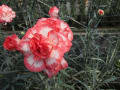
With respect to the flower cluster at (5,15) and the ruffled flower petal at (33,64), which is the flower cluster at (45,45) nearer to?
the ruffled flower petal at (33,64)

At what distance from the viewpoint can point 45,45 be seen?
439 mm

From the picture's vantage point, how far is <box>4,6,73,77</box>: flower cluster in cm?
45

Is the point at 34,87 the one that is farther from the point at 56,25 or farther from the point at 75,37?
the point at 75,37

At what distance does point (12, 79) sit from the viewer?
1.09 m

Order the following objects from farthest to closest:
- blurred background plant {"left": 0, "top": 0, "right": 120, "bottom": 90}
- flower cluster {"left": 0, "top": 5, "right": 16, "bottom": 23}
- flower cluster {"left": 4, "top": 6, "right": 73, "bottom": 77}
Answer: flower cluster {"left": 0, "top": 5, "right": 16, "bottom": 23} < blurred background plant {"left": 0, "top": 0, "right": 120, "bottom": 90} < flower cluster {"left": 4, "top": 6, "right": 73, "bottom": 77}

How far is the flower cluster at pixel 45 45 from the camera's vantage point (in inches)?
17.7

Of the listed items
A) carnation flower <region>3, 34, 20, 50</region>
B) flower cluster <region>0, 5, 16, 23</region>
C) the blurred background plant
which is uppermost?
flower cluster <region>0, 5, 16, 23</region>

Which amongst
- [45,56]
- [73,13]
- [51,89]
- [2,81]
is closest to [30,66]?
[45,56]

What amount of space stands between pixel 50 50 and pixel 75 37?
1.44 meters

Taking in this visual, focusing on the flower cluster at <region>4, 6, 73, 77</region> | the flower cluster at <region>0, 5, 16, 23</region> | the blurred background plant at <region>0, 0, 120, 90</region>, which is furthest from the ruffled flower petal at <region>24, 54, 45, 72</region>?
the flower cluster at <region>0, 5, 16, 23</region>

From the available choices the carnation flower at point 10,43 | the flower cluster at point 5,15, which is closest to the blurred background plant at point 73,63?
the flower cluster at point 5,15

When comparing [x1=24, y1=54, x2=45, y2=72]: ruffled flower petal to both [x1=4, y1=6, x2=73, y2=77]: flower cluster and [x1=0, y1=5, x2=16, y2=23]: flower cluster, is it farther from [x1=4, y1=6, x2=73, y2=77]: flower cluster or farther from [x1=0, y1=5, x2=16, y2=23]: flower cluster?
[x1=0, y1=5, x2=16, y2=23]: flower cluster

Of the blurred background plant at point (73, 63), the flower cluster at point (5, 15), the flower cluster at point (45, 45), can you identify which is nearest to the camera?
the flower cluster at point (45, 45)

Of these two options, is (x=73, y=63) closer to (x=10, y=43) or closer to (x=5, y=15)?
(x=5, y=15)
